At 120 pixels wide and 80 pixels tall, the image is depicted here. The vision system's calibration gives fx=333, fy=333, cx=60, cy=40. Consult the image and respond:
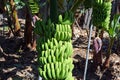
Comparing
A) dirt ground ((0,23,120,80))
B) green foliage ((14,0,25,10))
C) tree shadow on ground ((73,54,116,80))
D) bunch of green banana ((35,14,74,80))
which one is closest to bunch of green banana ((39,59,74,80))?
bunch of green banana ((35,14,74,80))

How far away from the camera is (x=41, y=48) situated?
1422 mm

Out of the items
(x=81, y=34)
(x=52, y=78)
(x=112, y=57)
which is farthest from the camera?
(x=81, y=34)

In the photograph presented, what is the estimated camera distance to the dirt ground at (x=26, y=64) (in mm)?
2910

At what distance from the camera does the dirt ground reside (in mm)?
2910

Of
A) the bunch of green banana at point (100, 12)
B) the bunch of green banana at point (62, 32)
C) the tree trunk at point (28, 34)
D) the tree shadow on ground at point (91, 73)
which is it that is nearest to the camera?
the bunch of green banana at point (62, 32)

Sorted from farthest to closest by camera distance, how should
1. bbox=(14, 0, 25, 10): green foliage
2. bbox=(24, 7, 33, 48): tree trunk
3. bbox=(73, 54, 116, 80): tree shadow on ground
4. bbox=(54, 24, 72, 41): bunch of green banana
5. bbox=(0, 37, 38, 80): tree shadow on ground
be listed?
bbox=(14, 0, 25, 10): green foliage, bbox=(24, 7, 33, 48): tree trunk, bbox=(73, 54, 116, 80): tree shadow on ground, bbox=(0, 37, 38, 80): tree shadow on ground, bbox=(54, 24, 72, 41): bunch of green banana

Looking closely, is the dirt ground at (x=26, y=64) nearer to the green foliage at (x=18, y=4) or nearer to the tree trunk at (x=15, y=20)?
the tree trunk at (x=15, y=20)

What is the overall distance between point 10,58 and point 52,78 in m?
1.89

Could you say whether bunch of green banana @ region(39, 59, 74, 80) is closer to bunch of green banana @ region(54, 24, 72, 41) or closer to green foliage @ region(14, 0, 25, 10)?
bunch of green banana @ region(54, 24, 72, 41)

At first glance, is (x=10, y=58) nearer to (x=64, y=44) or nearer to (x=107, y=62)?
(x=107, y=62)

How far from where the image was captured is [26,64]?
3.07m

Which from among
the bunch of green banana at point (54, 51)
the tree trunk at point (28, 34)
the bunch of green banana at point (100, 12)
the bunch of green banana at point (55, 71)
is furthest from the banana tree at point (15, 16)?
the bunch of green banana at point (55, 71)

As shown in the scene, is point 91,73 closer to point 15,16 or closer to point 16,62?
point 16,62

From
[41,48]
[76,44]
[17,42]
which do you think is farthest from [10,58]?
[41,48]
